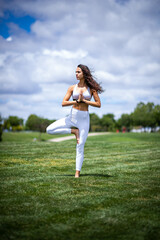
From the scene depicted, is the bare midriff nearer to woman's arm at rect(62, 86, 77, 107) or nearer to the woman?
the woman

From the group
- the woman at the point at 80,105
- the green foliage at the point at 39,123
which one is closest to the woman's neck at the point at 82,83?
the woman at the point at 80,105

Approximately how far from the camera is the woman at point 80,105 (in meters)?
6.61

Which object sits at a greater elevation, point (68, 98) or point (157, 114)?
point (157, 114)

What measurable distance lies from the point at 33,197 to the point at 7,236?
1.68 metres

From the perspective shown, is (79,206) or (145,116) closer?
(79,206)

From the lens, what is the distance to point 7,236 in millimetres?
3043

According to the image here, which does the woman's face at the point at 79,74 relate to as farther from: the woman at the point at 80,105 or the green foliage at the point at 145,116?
the green foliage at the point at 145,116

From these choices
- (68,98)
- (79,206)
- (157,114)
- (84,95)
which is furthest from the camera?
(157,114)

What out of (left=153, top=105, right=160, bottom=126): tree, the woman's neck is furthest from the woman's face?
(left=153, top=105, right=160, bottom=126): tree

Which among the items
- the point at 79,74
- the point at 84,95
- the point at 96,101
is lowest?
the point at 96,101

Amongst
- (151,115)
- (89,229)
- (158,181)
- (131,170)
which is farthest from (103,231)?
(151,115)

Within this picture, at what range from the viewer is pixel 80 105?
21.7ft

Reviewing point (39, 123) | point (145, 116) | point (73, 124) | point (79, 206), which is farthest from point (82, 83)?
point (145, 116)

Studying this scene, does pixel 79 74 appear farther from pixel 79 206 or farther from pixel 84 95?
pixel 79 206
